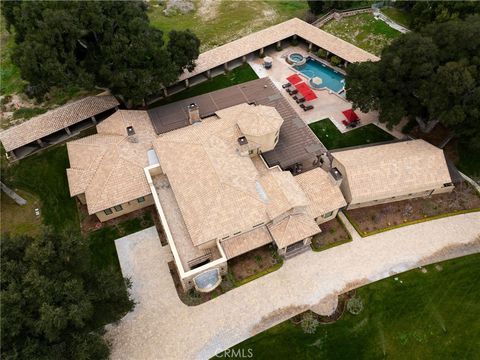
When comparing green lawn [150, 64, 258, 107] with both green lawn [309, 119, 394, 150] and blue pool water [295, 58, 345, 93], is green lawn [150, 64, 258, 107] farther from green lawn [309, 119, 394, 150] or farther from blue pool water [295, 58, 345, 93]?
green lawn [309, 119, 394, 150]

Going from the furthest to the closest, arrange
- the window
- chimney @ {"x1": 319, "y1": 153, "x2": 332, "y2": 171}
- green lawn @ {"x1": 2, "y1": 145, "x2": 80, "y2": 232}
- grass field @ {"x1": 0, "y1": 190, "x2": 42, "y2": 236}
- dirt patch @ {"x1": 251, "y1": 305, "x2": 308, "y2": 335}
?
chimney @ {"x1": 319, "y1": 153, "x2": 332, "y2": 171} → green lawn @ {"x1": 2, "y1": 145, "x2": 80, "y2": 232} → grass field @ {"x1": 0, "y1": 190, "x2": 42, "y2": 236} → the window → dirt patch @ {"x1": 251, "y1": 305, "x2": 308, "y2": 335}

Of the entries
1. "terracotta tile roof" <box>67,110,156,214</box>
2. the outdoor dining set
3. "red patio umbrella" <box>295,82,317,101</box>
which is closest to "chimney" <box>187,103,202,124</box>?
"terracotta tile roof" <box>67,110,156,214</box>

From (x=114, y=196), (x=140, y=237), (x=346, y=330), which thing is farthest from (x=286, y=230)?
(x=114, y=196)

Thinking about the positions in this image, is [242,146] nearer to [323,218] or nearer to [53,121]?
[323,218]

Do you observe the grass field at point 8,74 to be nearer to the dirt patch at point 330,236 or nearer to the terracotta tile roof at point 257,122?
the terracotta tile roof at point 257,122

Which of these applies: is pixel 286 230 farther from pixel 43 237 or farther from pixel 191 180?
pixel 43 237

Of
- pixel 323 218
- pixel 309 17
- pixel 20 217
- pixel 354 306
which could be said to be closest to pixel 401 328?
pixel 354 306

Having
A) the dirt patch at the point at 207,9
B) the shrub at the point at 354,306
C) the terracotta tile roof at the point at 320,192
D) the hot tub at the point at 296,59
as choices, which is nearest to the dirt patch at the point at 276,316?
the shrub at the point at 354,306
